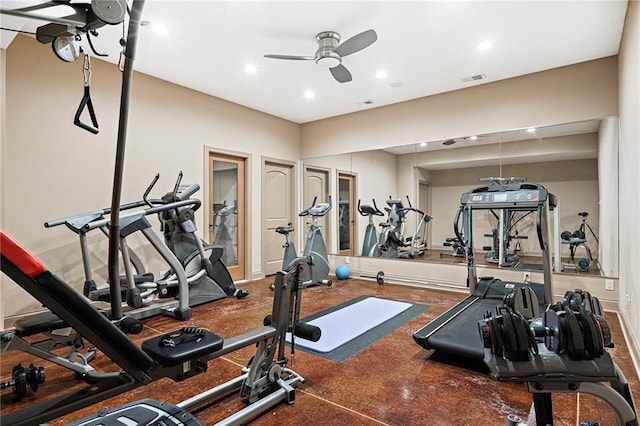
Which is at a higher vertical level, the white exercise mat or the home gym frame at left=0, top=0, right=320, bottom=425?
the home gym frame at left=0, top=0, right=320, bottom=425

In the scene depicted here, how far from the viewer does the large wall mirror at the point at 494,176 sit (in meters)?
4.24

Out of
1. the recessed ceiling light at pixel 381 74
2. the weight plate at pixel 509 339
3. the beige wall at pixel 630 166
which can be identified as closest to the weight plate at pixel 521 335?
the weight plate at pixel 509 339

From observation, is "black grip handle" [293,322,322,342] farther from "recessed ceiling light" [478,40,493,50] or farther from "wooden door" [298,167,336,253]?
"wooden door" [298,167,336,253]

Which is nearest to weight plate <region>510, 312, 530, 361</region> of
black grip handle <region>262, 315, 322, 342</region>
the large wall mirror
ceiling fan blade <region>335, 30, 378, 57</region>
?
black grip handle <region>262, 315, 322, 342</region>

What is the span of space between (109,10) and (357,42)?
2.39 meters

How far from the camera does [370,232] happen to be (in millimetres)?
6312

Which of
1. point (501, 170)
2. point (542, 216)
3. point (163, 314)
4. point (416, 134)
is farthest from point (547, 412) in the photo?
point (416, 134)

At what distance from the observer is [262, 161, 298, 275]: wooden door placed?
6293mm

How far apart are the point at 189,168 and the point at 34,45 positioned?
2.13 meters

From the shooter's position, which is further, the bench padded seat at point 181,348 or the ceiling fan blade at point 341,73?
the ceiling fan blade at point 341,73

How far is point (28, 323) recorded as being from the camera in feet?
7.22

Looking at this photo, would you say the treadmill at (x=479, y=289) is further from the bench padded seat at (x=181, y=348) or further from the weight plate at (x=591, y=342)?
the bench padded seat at (x=181, y=348)

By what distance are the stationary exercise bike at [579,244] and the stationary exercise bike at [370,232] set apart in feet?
9.07

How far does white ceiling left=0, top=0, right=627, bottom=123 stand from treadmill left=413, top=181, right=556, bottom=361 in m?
1.61
